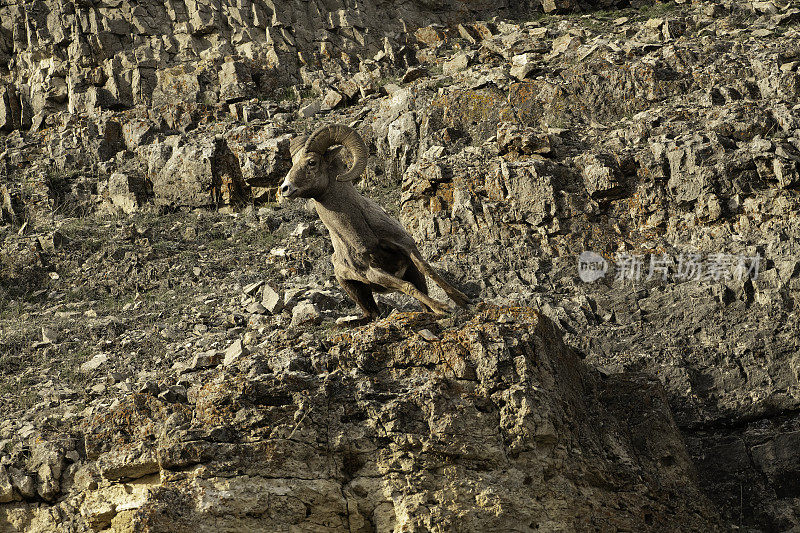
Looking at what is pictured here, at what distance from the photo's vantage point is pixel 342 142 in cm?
1293

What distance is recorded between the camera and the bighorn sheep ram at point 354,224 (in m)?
12.7

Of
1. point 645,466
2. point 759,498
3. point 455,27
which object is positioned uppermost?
point 455,27

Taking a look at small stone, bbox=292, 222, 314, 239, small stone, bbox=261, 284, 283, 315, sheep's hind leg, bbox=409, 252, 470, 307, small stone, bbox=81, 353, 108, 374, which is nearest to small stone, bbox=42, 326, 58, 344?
small stone, bbox=81, 353, 108, 374

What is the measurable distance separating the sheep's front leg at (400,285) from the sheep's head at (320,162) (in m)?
1.15

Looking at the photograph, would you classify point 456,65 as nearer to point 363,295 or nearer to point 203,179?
point 203,179

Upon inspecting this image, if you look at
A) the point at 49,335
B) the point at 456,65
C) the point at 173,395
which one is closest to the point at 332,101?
the point at 456,65

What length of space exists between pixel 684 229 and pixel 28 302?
10.6 m

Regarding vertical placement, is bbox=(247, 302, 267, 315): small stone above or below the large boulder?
below

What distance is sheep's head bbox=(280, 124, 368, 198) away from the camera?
12.5 metres

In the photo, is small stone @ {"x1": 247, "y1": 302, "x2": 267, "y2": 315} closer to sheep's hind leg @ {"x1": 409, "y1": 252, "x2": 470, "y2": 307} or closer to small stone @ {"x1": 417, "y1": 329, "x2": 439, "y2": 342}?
sheep's hind leg @ {"x1": 409, "y1": 252, "x2": 470, "y2": 307}

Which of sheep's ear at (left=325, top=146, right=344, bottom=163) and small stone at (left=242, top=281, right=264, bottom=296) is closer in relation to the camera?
sheep's ear at (left=325, top=146, right=344, bottom=163)

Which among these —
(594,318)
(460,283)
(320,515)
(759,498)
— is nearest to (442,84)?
(460,283)

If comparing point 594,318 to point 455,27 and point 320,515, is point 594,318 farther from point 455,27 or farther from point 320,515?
point 455,27

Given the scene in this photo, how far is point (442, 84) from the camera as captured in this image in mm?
21312
